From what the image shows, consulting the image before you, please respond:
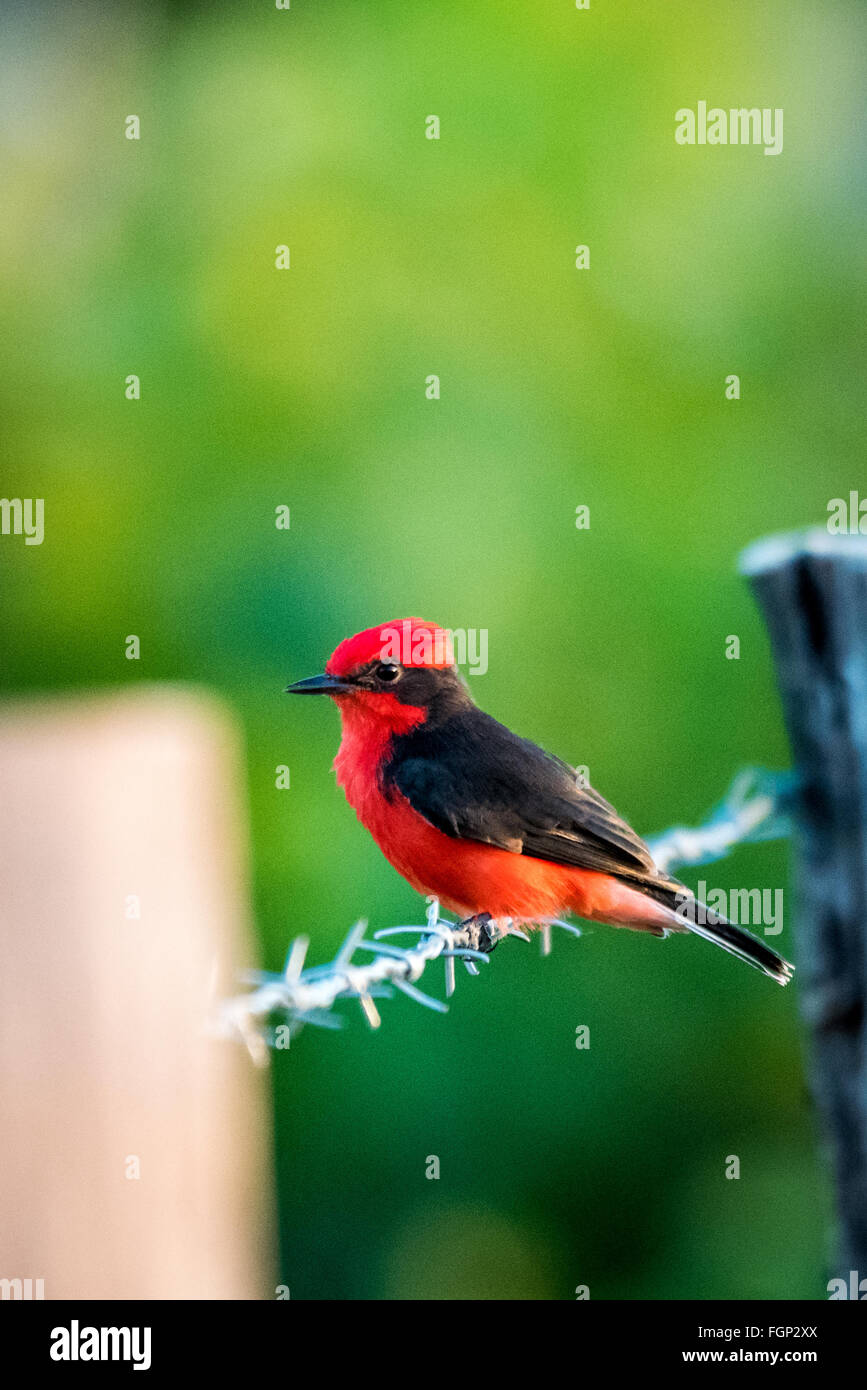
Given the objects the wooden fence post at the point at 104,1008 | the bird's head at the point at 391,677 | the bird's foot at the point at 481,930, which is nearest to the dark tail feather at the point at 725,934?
the bird's foot at the point at 481,930

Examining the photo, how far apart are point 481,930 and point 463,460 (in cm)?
164

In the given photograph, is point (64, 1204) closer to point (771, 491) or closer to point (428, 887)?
point (428, 887)

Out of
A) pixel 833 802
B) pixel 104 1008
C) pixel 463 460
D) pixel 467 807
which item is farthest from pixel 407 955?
pixel 463 460

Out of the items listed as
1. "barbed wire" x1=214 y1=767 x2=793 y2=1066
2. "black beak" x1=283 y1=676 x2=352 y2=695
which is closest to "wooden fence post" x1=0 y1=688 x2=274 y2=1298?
"barbed wire" x1=214 y1=767 x2=793 y2=1066

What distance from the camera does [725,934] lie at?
8.13 feet

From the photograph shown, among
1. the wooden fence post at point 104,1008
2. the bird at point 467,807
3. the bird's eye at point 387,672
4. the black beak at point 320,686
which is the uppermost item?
the bird's eye at point 387,672

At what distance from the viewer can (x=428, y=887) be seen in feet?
8.77

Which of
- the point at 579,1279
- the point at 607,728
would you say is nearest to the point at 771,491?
the point at 607,728

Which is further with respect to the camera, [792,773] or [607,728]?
[607,728]

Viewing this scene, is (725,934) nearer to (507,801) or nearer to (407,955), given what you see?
(507,801)

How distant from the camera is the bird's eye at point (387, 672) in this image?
259 cm

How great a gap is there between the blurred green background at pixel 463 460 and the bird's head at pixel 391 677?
0.76m

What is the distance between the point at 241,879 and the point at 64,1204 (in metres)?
0.83

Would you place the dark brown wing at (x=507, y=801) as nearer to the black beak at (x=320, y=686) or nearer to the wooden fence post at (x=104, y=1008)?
the black beak at (x=320, y=686)
